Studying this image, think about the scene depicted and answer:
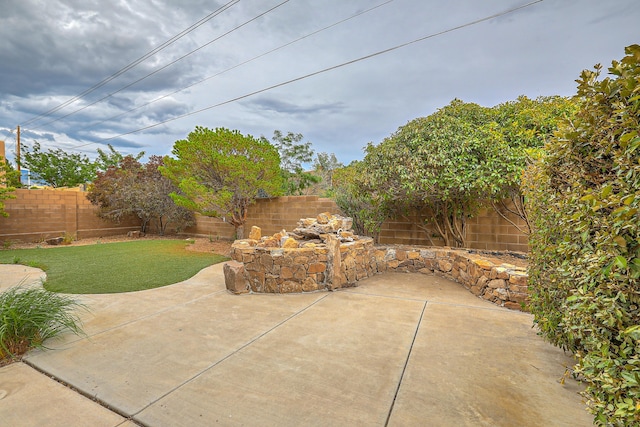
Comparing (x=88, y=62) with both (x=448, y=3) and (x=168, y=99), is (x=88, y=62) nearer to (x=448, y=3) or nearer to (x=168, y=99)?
(x=168, y=99)

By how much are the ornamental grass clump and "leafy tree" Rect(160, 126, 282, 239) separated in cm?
567

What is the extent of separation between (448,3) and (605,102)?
6.07 m

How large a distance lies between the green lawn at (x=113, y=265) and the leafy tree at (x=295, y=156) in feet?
23.9

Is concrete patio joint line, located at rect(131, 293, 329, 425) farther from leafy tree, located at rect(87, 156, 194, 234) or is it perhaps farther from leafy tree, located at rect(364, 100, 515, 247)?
leafy tree, located at rect(87, 156, 194, 234)

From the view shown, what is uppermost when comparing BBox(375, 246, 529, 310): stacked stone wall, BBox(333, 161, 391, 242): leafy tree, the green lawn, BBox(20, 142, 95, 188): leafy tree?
BBox(20, 142, 95, 188): leafy tree

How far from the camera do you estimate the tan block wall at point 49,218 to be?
36.3ft

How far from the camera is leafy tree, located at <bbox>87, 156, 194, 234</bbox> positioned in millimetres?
12195

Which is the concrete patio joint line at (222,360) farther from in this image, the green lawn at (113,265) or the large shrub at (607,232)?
the green lawn at (113,265)

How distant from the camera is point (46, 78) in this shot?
1528 cm

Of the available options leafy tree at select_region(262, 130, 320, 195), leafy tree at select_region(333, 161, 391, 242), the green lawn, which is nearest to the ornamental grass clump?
the green lawn

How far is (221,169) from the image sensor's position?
902cm

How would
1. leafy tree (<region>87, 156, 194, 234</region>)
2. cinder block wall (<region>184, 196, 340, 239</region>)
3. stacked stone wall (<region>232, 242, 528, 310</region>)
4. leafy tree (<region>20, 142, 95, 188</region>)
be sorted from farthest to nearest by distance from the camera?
leafy tree (<region>20, 142, 95, 188</region>) → leafy tree (<region>87, 156, 194, 234</region>) → cinder block wall (<region>184, 196, 340, 239</region>) → stacked stone wall (<region>232, 242, 528, 310</region>)

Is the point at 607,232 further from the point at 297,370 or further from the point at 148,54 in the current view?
the point at 148,54

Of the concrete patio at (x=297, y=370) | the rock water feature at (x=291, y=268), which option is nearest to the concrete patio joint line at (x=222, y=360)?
the concrete patio at (x=297, y=370)
